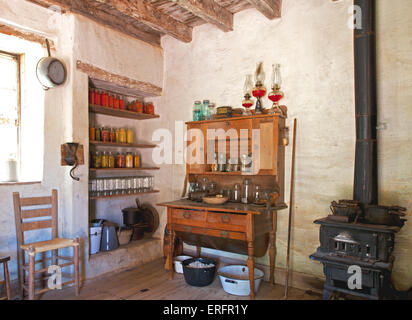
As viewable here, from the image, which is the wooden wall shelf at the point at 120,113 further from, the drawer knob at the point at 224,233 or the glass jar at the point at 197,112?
the drawer knob at the point at 224,233

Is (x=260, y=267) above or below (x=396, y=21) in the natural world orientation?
below

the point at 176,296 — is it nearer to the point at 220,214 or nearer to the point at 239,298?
the point at 239,298

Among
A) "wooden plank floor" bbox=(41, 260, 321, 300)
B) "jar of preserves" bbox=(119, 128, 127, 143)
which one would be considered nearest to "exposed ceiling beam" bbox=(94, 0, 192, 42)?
"jar of preserves" bbox=(119, 128, 127, 143)

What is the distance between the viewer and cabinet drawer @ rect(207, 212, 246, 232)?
3.09m

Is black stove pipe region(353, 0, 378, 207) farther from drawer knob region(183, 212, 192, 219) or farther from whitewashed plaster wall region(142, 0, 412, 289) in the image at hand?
drawer knob region(183, 212, 192, 219)

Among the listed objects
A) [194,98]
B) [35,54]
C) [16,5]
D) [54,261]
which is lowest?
[54,261]

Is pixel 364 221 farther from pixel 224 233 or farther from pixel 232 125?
pixel 232 125

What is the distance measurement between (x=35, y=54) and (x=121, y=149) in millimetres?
1618

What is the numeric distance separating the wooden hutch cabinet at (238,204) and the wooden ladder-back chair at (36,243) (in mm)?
1076

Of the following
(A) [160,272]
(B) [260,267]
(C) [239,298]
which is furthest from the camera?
(A) [160,272]

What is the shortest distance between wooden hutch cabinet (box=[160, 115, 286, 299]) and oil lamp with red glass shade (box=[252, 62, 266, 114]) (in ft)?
0.55

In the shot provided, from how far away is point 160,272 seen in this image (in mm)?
3854

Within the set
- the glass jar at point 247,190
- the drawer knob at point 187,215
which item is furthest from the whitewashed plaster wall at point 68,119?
the glass jar at point 247,190

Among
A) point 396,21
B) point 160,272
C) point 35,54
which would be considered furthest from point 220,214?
point 35,54
